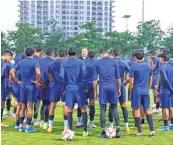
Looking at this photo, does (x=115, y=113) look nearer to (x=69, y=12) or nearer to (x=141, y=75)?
(x=141, y=75)

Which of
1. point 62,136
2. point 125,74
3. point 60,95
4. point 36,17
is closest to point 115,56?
point 125,74

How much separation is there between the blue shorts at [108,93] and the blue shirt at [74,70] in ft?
1.75

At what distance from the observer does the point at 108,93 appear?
10016 mm

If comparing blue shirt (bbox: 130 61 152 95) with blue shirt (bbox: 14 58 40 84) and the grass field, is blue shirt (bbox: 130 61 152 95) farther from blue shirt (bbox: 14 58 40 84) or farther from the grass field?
blue shirt (bbox: 14 58 40 84)

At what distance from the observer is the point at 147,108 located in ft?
33.3

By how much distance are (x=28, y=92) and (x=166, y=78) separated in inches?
129

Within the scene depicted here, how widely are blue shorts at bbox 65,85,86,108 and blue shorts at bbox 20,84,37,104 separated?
1.06m

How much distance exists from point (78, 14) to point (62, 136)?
137 m

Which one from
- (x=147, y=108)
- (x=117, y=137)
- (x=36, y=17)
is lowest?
(x=117, y=137)

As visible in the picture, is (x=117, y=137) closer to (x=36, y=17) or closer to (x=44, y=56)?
(x=44, y=56)

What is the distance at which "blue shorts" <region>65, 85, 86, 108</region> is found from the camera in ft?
32.3

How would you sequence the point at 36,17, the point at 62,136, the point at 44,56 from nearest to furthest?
1. the point at 62,136
2. the point at 44,56
3. the point at 36,17

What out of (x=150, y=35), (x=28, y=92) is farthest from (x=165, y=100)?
(x=150, y=35)

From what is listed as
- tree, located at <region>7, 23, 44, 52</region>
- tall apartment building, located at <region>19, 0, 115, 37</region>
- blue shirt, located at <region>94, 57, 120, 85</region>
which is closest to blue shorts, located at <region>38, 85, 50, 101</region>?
blue shirt, located at <region>94, 57, 120, 85</region>
